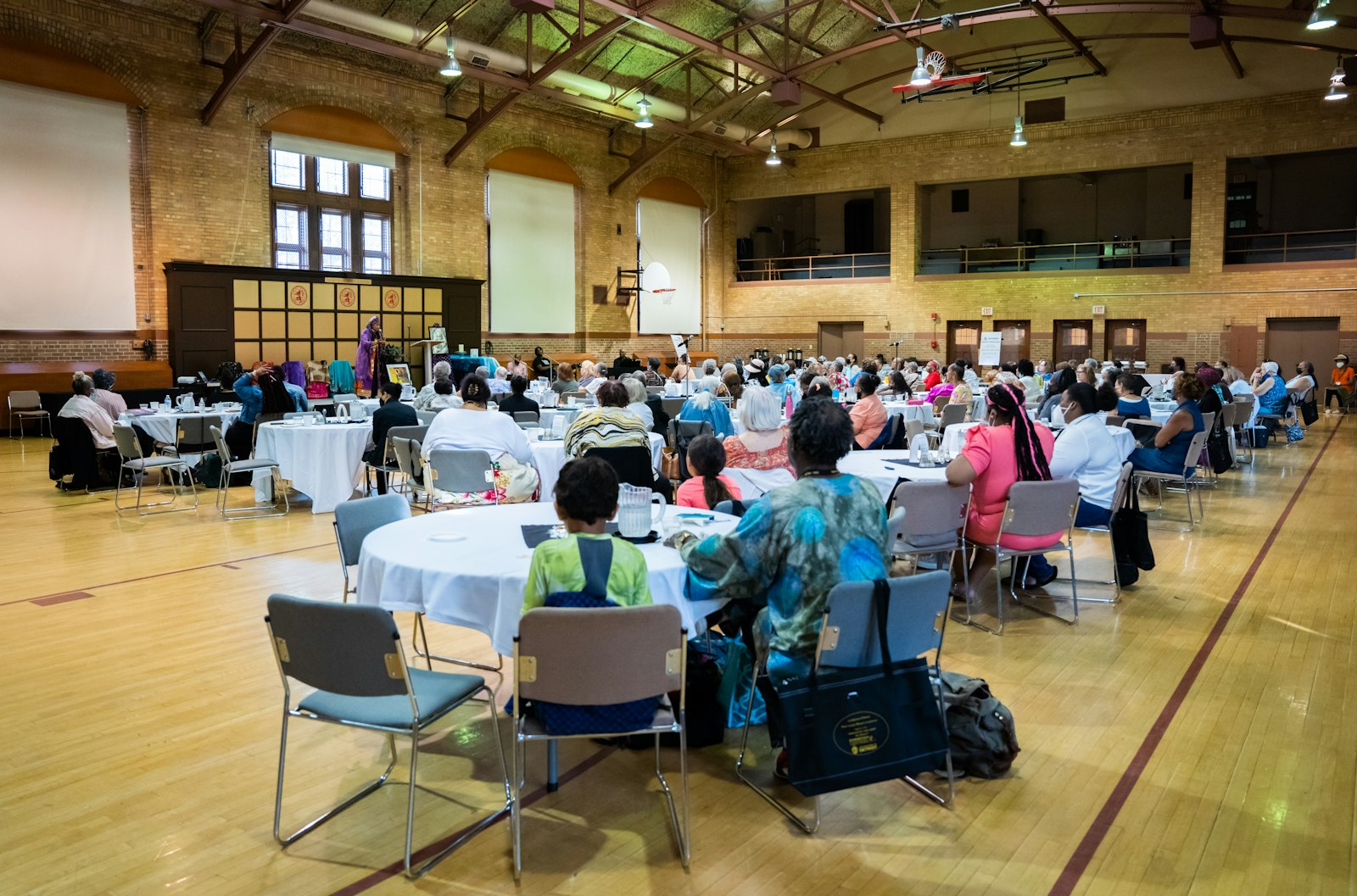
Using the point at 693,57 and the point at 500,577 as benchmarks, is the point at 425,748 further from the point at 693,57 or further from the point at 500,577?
the point at 693,57

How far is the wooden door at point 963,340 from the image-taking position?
22.8 m

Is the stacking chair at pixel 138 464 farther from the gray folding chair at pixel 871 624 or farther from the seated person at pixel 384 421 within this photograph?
the gray folding chair at pixel 871 624

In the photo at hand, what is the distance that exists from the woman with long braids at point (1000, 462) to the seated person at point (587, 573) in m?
2.59

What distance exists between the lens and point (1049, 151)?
2155cm

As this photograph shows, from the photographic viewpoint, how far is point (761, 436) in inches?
193

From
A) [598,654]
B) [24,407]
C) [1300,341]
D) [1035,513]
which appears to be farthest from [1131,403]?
[1300,341]

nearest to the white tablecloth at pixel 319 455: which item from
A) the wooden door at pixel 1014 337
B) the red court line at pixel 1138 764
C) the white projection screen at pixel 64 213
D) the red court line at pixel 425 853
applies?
the red court line at pixel 425 853

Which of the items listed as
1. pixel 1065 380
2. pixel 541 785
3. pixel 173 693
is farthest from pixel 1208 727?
pixel 1065 380

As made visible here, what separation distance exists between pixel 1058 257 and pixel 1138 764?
68.7ft

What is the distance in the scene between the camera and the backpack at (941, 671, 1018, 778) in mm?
3193

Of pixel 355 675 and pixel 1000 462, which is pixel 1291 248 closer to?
pixel 1000 462

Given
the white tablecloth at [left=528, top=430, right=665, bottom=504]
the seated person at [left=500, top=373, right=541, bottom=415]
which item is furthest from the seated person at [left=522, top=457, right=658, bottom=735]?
the seated person at [left=500, top=373, right=541, bottom=415]

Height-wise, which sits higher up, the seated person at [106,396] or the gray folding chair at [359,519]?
the seated person at [106,396]

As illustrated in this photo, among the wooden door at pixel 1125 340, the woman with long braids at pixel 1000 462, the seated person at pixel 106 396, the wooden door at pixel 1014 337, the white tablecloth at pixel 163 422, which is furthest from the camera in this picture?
the wooden door at pixel 1014 337
